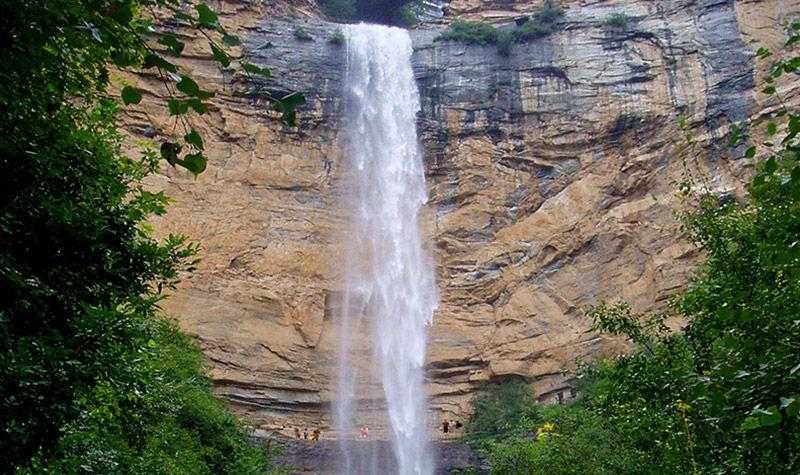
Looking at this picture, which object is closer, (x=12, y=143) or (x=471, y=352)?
(x=12, y=143)

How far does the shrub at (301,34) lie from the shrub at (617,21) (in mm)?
11435

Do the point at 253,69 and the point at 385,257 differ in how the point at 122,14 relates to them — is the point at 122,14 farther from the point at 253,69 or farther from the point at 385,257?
the point at 385,257

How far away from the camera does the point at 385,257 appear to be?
90.2ft

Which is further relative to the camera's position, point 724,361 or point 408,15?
point 408,15

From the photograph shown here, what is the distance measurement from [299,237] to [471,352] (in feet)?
23.6

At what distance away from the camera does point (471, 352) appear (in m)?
25.4

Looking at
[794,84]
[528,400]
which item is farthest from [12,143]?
[794,84]

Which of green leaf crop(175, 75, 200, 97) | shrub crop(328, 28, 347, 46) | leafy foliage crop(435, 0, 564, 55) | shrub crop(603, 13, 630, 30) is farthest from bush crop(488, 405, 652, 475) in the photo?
shrub crop(328, 28, 347, 46)

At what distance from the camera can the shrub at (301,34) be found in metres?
28.8

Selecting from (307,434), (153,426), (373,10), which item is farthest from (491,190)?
(153,426)

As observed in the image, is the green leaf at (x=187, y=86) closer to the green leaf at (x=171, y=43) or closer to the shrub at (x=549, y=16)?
the green leaf at (x=171, y=43)

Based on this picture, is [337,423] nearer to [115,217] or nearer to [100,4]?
[115,217]

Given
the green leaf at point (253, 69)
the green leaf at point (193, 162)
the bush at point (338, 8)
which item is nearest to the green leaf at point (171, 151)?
the green leaf at point (193, 162)

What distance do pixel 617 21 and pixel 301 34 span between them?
12095 millimetres
